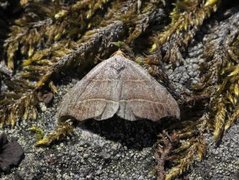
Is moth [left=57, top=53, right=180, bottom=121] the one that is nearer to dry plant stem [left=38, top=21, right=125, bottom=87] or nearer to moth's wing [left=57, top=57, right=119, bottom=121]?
moth's wing [left=57, top=57, right=119, bottom=121]

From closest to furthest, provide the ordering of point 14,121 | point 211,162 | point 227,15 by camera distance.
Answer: point 211,162 → point 14,121 → point 227,15

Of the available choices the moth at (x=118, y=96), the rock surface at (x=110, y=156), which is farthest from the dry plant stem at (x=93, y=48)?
the rock surface at (x=110, y=156)

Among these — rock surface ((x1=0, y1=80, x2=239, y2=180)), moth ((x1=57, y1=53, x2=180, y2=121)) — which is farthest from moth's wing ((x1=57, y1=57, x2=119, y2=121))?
rock surface ((x1=0, y1=80, x2=239, y2=180))

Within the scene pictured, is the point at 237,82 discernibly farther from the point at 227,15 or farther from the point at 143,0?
the point at 143,0

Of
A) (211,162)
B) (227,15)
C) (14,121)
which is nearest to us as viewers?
(211,162)

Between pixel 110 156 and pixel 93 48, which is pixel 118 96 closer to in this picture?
pixel 110 156

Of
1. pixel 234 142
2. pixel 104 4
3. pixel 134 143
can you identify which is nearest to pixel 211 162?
pixel 234 142

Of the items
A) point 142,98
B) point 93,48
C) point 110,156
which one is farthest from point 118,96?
point 93,48

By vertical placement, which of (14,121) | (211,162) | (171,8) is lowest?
(211,162)
